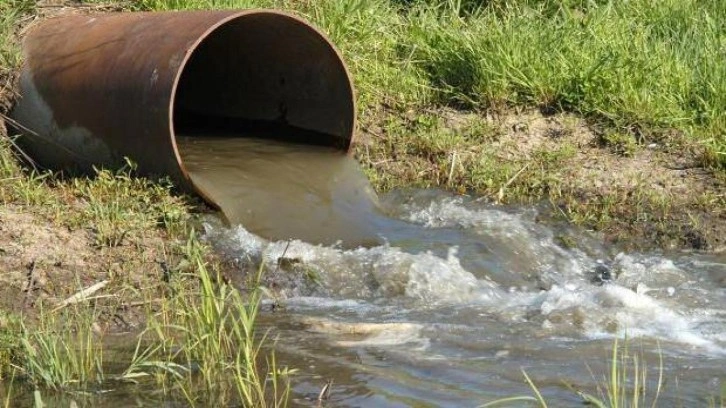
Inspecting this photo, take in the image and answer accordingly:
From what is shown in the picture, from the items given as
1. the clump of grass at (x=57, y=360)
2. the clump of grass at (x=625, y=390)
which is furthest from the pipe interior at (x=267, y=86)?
the clump of grass at (x=625, y=390)

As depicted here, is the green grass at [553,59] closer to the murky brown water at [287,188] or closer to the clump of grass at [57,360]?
the murky brown water at [287,188]

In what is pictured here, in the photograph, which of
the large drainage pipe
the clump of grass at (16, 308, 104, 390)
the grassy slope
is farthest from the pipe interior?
the clump of grass at (16, 308, 104, 390)

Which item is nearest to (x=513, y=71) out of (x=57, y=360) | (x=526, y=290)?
(x=526, y=290)

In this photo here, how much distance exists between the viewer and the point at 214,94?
818 centimetres

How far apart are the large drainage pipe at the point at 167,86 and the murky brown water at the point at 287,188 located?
197mm

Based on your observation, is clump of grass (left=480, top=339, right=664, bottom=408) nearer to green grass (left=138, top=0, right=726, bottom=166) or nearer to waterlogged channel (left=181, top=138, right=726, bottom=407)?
waterlogged channel (left=181, top=138, right=726, bottom=407)

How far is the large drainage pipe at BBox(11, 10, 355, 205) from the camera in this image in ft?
20.9

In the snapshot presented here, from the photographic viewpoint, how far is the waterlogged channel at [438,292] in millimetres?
4570

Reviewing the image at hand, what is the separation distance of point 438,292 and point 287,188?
4.32 feet

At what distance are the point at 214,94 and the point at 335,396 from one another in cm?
415

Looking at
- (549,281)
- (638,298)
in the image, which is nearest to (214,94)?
(549,281)

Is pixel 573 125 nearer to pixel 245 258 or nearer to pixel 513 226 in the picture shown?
pixel 513 226

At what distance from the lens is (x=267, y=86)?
25.6 feet

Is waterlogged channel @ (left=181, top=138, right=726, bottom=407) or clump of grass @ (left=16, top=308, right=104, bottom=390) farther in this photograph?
waterlogged channel @ (left=181, top=138, right=726, bottom=407)
